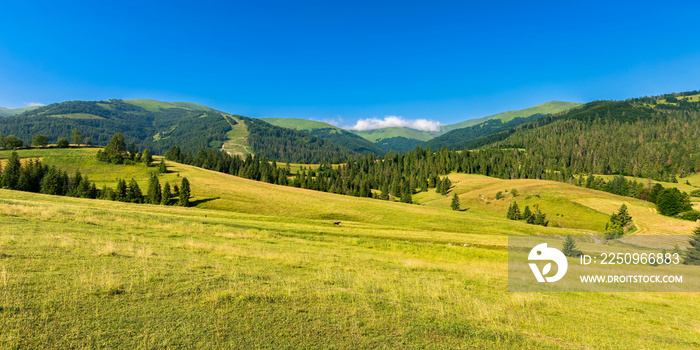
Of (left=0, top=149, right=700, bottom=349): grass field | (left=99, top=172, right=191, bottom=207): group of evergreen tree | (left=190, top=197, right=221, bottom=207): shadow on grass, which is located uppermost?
(left=0, top=149, right=700, bottom=349): grass field

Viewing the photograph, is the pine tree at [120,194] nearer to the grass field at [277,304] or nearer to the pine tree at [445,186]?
the grass field at [277,304]

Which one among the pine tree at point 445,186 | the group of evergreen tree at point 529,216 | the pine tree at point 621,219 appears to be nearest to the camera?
the pine tree at point 621,219

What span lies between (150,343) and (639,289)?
26042mm

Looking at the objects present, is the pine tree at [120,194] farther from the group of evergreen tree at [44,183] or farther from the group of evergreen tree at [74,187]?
the group of evergreen tree at [44,183]

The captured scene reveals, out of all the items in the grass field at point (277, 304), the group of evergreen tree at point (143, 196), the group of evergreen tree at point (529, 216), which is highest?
the grass field at point (277, 304)

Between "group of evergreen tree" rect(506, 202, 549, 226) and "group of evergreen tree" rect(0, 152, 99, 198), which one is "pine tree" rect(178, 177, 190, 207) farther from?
"group of evergreen tree" rect(506, 202, 549, 226)

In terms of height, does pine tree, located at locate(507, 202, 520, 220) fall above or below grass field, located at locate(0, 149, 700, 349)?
below

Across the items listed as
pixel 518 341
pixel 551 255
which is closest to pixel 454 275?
pixel 551 255

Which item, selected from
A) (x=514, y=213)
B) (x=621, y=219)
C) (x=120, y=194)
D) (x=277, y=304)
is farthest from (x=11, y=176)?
(x=621, y=219)

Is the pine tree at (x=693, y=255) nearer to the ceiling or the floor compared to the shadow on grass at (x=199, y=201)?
nearer to the ceiling

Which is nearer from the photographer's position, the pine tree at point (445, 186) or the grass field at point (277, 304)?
the grass field at point (277, 304)

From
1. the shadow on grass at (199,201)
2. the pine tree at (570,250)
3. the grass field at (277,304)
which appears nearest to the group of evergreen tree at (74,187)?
the shadow on grass at (199,201)

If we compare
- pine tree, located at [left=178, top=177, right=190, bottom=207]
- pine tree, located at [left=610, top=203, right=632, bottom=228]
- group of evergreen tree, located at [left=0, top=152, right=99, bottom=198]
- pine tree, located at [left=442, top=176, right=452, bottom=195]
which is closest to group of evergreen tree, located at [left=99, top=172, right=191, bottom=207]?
pine tree, located at [left=178, top=177, right=190, bottom=207]

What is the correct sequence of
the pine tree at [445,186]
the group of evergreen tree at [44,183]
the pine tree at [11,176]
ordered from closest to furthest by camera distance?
1. the group of evergreen tree at [44,183]
2. the pine tree at [11,176]
3. the pine tree at [445,186]
